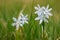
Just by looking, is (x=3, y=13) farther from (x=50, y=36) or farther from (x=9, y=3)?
(x=50, y=36)

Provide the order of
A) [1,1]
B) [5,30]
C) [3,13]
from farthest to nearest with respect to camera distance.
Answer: [1,1], [3,13], [5,30]

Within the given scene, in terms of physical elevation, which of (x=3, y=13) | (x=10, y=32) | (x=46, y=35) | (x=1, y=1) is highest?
(x=1, y=1)

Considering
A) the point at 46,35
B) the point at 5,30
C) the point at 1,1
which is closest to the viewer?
the point at 46,35

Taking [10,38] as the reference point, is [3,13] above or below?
above

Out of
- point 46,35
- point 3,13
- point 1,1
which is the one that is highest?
point 1,1

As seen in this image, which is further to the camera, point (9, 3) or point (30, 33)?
point (9, 3)

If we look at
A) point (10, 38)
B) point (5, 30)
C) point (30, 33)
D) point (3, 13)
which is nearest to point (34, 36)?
point (30, 33)

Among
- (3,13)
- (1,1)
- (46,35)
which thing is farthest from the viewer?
(1,1)

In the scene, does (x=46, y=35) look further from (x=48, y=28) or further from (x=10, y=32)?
(x=10, y=32)

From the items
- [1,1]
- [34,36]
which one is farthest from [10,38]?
[1,1]
